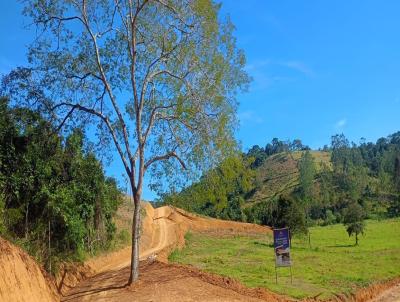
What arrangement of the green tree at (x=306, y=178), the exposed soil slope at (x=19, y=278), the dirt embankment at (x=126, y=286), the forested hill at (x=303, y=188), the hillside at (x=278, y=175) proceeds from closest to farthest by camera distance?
the exposed soil slope at (x=19, y=278) → the dirt embankment at (x=126, y=286) → the forested hill at (x=303, y=188) → the green tree at (x=306, y=178) → the hillside at (x=278, y=175)

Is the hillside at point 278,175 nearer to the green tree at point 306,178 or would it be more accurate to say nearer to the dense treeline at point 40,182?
the green tree at point 306,178

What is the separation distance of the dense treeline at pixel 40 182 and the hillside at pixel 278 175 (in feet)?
329

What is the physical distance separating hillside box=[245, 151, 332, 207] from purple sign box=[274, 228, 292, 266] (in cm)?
10035

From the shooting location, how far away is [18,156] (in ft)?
78.0

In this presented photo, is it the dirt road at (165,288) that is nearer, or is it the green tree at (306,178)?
the dirt road at (165,288)

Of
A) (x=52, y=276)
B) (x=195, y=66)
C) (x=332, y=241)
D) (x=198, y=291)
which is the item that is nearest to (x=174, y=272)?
(x=198, y=291)

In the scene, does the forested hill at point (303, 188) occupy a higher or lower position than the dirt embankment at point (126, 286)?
higher

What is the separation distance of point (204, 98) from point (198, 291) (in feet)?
26.8

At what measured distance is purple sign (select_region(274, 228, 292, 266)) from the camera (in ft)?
77.3

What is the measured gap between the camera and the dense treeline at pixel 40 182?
2298 centimetres

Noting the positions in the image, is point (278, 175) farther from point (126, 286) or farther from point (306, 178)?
point (126, 286)

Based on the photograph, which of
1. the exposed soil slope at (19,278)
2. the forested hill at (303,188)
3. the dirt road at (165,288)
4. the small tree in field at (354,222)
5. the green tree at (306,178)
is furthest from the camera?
the green tree at (306,178)

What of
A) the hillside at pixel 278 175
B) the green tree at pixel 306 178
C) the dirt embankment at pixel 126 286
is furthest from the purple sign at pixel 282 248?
the hillside at pixel 278 175

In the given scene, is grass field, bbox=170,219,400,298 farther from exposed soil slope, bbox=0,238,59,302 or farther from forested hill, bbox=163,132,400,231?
exposed soil slope, bbox=0,238,59,302
